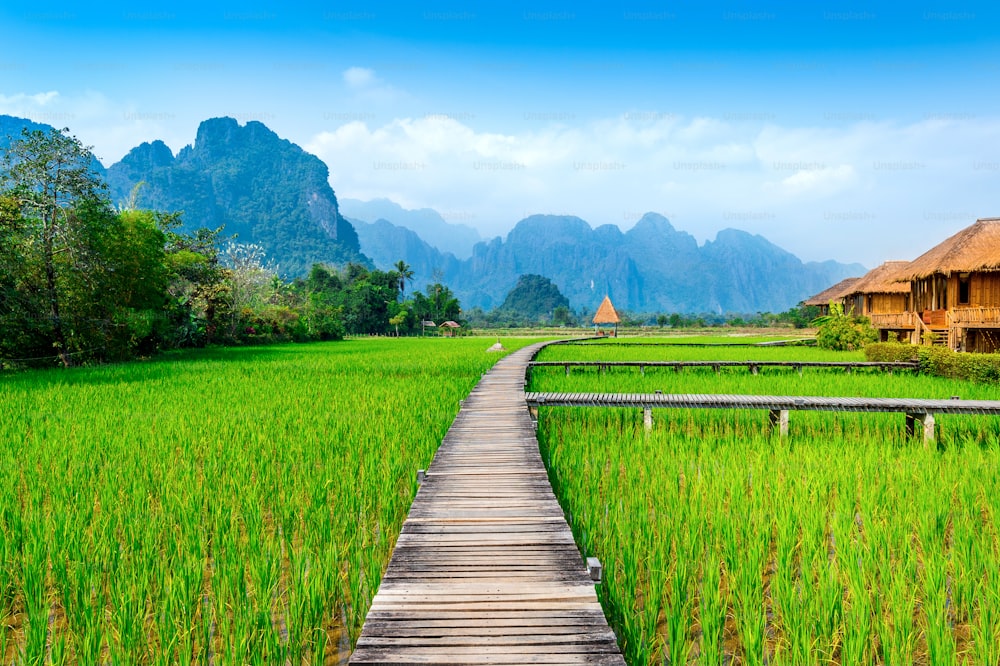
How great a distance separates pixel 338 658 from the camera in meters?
2.44

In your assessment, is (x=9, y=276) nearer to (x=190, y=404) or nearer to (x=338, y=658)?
(x=190, y=404)

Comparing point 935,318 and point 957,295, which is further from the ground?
point 957,295

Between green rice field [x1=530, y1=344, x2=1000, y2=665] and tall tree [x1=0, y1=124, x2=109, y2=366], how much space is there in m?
15.5

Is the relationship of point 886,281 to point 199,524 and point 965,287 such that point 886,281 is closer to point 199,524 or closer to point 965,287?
point 965,287

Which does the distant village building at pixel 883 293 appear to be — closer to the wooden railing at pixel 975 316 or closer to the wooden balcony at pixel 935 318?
the wooden balcony at pixel 935 318

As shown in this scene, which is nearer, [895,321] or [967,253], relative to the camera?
[967,253]

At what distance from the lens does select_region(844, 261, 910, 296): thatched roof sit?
22828 mm

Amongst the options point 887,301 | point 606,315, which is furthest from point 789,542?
point 606,315

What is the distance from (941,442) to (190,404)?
36.6 ft

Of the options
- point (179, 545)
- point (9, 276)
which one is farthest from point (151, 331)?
point (179, 545)

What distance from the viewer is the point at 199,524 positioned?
143 inches

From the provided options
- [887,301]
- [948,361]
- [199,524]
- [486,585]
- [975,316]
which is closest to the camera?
[486,585]

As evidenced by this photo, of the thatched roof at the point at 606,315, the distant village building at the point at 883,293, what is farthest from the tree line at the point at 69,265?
the distant village building at the point at 883,293

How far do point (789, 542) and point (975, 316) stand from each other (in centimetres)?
1767
